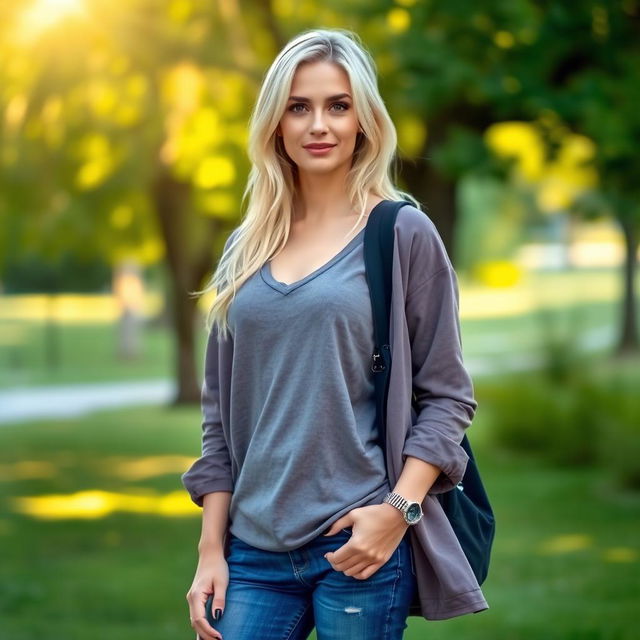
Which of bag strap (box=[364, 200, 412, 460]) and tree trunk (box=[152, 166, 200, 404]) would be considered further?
tree trunk (box=[152, 166, 200, 404])

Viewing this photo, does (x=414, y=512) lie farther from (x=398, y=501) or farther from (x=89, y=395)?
(x=89, y=395)

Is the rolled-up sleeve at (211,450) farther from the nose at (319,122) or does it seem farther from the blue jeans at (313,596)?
the nose at (319,122)

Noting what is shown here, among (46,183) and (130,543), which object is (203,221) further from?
(130,543)

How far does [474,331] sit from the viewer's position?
4419 centimetres

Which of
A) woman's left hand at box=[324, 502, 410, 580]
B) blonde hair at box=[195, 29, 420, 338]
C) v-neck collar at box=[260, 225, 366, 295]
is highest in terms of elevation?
blonde hair at box=[195, 29, 420, 338]

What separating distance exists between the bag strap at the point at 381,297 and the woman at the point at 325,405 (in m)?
0.02

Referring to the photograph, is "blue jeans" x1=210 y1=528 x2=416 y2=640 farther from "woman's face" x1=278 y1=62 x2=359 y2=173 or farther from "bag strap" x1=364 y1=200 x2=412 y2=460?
"woman's face" x1=278 y1=62 x2=359 y2=173

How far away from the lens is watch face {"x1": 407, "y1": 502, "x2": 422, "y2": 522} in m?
2.48

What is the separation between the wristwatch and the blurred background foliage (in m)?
1.49

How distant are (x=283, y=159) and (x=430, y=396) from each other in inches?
24.0

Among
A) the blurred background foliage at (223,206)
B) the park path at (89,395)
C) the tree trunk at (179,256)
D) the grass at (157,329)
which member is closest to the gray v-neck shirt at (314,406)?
the blurred background foliage at (223,206)

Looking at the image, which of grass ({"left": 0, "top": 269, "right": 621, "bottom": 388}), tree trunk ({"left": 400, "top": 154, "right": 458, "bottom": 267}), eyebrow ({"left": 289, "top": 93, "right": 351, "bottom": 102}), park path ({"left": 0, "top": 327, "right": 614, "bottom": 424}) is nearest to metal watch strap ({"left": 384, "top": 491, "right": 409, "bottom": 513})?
eyebrow ({"left": 289, "top": 93, "right": 351, "bottom": 102})

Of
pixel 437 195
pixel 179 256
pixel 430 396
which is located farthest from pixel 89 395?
pixel 430 396

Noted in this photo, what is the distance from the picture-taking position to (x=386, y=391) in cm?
254
